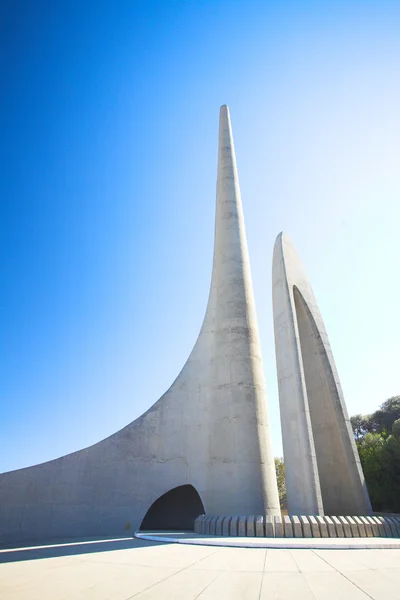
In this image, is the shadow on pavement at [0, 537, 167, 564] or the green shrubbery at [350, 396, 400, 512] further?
the green shrubbery at [350, 396, 400, 512]

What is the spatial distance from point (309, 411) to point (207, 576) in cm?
1029

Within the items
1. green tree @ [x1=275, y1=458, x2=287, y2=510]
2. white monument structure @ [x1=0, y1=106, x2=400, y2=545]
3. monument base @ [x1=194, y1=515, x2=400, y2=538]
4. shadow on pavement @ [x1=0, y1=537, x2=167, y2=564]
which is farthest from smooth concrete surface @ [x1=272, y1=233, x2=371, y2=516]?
green tree @ [x1=275, y1=458, x2=287, y2=510]

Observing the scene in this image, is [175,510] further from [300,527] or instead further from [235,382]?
[300,527]

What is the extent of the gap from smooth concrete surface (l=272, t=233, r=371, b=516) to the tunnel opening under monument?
5433mm

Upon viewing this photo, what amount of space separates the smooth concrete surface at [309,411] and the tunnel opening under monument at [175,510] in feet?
17.8

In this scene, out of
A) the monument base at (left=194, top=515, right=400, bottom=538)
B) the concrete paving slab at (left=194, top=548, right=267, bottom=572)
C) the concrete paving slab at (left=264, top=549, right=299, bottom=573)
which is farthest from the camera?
the monument base at (left=194, top=515, right=400, bottom=538)

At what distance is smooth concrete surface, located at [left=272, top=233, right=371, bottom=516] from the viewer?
10302mm

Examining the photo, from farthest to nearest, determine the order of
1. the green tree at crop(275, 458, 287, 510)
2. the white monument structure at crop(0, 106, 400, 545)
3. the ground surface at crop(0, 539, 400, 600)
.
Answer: the green tree at crop(275, 458, 287, 510), the white monument structure at crop(0, 106, 400, 545), the ground surface at crop(0, 539, 400, 600)

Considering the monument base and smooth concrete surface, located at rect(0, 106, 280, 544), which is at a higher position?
smooth concrete surface, located at rect(0, 106, 280, 544)

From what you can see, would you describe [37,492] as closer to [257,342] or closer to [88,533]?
[88,533]

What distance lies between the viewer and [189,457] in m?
11.9

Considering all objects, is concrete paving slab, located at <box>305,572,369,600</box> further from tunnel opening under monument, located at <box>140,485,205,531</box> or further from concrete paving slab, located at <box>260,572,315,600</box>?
tunnel opening under monument, located at <box>140,485,205,531</box>

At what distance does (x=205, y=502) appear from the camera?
426 inches

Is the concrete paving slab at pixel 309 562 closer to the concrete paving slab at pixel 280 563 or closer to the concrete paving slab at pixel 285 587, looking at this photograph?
the concrete paving slab at pixel 280 563
